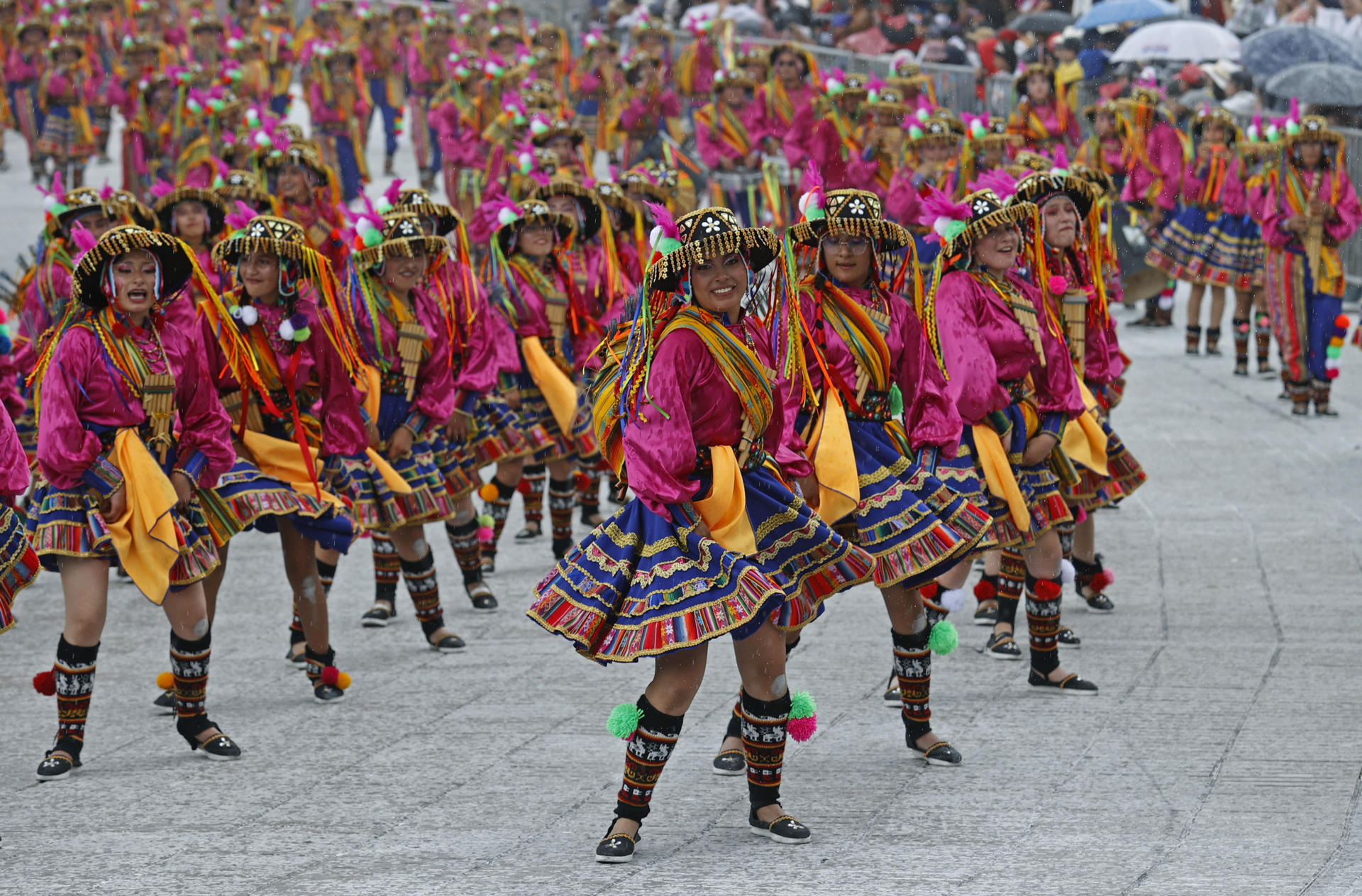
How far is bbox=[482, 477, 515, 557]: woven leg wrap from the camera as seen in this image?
32.8ft

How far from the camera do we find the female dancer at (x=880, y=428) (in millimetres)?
6195

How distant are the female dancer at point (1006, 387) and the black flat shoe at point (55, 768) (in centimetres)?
320

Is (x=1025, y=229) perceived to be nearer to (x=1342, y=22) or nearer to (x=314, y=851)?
(x=314, y=851)

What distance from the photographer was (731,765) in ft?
21.1

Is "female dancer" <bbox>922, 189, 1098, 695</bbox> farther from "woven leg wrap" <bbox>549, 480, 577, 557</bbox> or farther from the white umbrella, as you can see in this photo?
the white umbrella

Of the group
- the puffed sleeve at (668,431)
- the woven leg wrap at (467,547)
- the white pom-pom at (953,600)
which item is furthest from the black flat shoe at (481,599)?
the puffed sleeve at (668,431)

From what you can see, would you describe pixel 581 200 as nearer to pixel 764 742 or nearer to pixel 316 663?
pixel 316 663

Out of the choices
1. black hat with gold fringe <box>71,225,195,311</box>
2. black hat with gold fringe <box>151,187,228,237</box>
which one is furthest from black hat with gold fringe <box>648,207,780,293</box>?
black hat with gold fringe <box>151,187,228,237</box>

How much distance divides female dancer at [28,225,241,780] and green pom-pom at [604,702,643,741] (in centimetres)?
182

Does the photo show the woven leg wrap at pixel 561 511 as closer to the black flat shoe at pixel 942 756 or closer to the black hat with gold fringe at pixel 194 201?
the black hat with gold fringe at pixel 194 201

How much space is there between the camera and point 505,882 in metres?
5.37

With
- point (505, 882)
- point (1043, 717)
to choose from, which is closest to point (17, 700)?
point (505, 882)

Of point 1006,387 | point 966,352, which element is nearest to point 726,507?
point 966,352

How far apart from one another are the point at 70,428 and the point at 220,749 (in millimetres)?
1257
